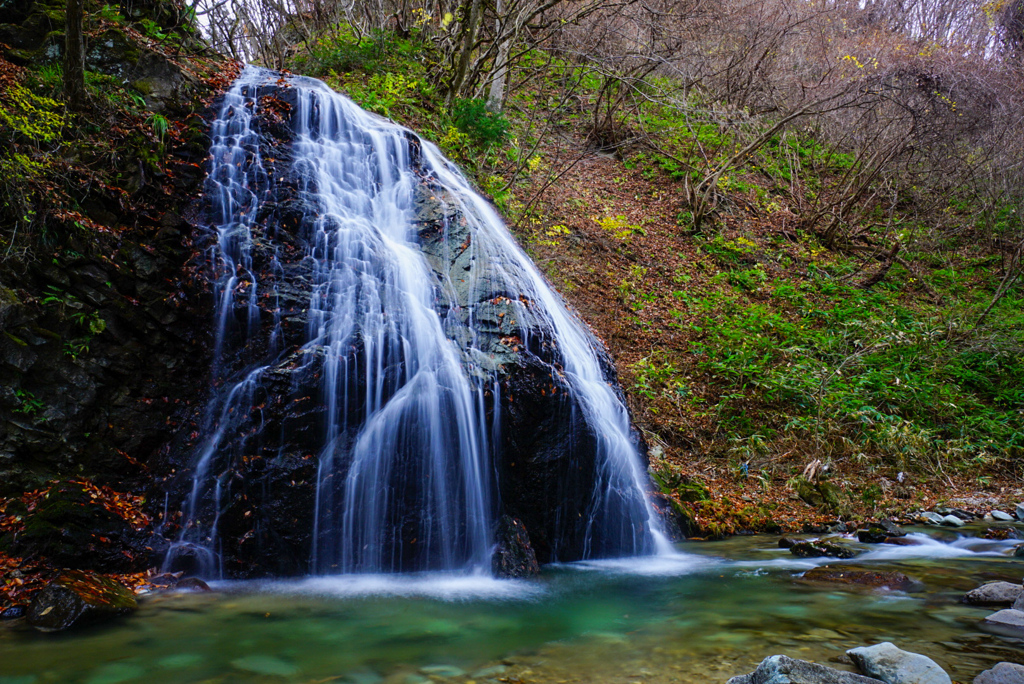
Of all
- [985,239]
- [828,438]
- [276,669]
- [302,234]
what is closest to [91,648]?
[276,669]

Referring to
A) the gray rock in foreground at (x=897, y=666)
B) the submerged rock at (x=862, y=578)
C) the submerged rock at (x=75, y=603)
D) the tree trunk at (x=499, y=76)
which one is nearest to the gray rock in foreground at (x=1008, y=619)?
the submerged rock at (x=862, y=578)

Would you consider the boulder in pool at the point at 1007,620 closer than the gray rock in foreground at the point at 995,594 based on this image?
Yes

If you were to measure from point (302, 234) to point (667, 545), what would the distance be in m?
5.32

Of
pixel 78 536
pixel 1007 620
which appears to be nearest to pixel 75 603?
pixel 78 536

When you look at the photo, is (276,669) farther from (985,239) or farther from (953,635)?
(985,239)

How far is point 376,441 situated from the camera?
5172 mm

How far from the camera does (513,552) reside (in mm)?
5188

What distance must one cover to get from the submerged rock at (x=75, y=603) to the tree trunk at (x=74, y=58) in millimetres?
4531

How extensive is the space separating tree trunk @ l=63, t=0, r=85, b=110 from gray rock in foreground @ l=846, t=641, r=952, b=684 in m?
7.61

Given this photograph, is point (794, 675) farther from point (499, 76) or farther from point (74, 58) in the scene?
point (499, 76)

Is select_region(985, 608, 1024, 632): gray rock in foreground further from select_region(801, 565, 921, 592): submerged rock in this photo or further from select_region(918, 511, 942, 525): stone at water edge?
select_region(918, 511, 942, 525): stone at water edge

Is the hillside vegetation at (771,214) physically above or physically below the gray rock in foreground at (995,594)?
above

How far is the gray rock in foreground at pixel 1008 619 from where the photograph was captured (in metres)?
3.56

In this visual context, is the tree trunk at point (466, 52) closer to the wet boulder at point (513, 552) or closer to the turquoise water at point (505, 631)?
the wet boulder at point (513, 552)
